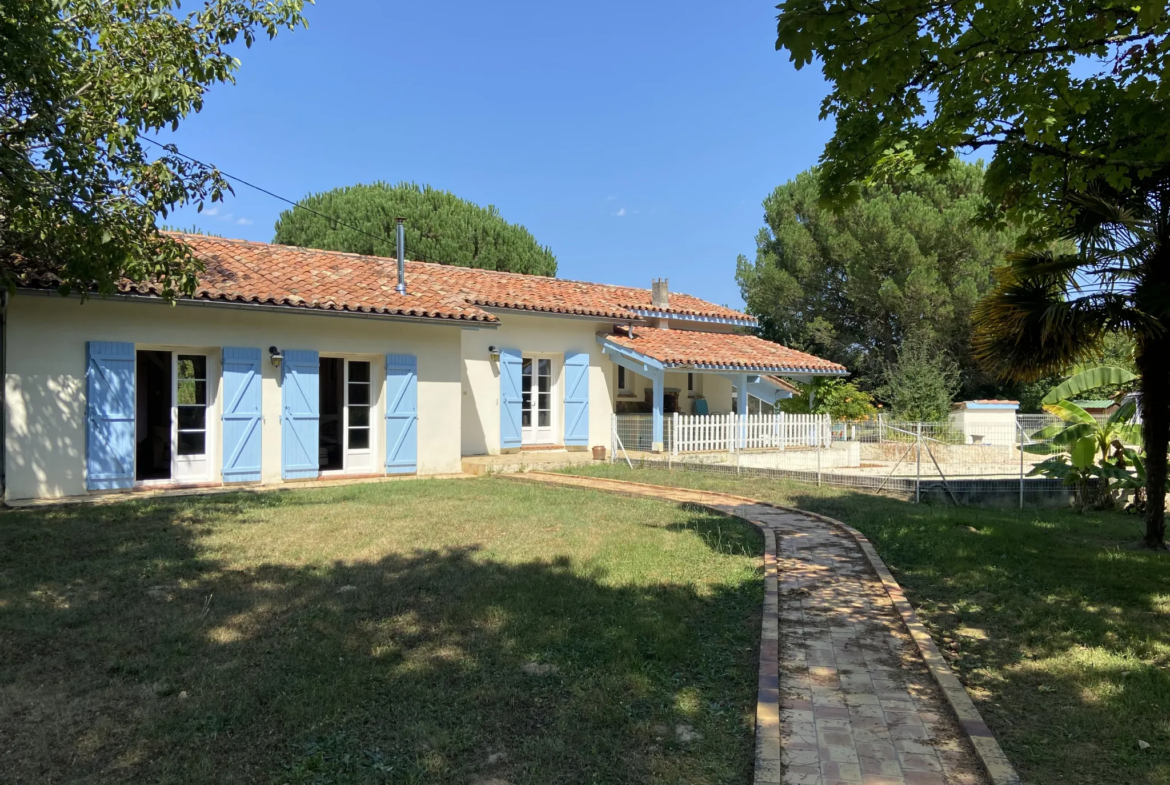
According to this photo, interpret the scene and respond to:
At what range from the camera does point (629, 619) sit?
5258mm

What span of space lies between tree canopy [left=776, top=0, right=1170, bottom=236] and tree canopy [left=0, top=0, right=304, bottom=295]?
589 cm

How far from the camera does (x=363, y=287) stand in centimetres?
1364

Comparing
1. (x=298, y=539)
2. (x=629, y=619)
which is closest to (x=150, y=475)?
(x=298, y=539)

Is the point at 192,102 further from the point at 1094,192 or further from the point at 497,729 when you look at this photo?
the point at 1094,192

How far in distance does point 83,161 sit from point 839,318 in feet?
94.0

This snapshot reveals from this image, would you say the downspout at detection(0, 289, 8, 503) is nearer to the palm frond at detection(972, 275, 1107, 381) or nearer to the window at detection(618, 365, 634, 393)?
the palm frond at detection(972, 275, 1107, 381)

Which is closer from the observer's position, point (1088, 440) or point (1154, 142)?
point (1154, 142)

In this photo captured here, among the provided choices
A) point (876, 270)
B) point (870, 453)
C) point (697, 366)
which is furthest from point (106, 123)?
point (876, 270)

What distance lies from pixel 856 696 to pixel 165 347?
1074 cm

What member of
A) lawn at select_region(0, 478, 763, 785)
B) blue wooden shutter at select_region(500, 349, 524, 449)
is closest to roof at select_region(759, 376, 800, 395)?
blue wooden shutter at select_region(500, 349, 524, 449)

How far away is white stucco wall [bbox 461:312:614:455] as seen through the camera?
15508mm

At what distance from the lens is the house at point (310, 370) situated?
34.0 feet

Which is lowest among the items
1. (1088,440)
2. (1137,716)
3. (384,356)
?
(1137,716)

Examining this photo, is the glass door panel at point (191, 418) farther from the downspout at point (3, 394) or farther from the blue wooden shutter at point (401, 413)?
the blue wooden shutter at point (401, 413)
